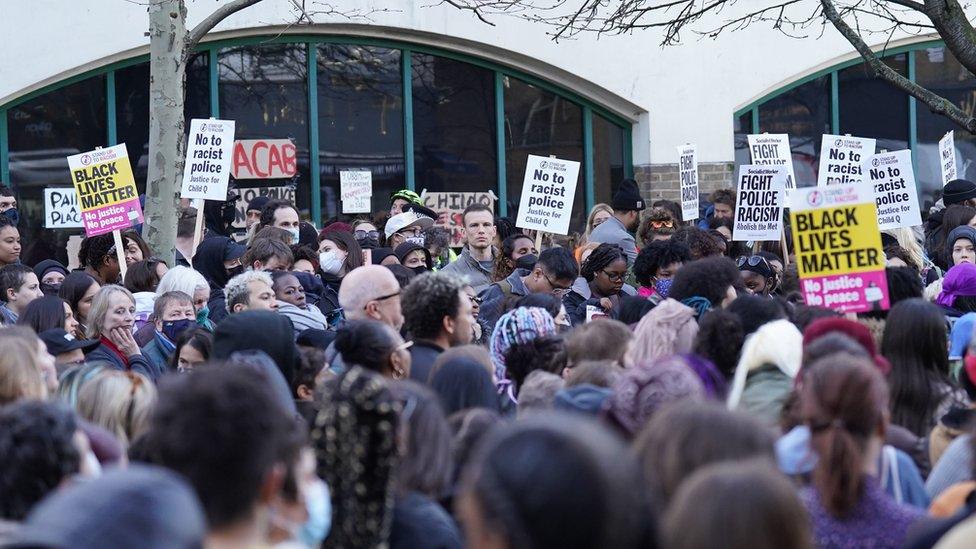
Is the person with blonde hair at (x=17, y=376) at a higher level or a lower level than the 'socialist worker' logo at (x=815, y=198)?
lower

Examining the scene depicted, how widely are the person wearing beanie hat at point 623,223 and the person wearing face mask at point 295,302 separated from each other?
9.73ft

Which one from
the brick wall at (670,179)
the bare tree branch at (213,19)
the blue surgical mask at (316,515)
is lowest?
the blue surgical mask at (316,515)

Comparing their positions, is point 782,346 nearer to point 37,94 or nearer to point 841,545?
point 841,545

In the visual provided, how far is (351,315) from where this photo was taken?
6906mm

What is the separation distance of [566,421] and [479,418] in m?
1.89

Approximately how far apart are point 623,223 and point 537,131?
5.42 meters

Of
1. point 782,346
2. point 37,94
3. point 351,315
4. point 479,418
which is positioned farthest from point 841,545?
point 37,94

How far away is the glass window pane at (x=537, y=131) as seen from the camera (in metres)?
17.0

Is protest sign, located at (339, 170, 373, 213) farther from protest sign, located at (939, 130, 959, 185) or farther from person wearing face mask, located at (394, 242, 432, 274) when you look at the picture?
protest sign, located at (939, 130, 959, 185)

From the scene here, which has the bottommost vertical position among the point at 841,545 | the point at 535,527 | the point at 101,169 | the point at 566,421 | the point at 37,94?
the point at 841,545

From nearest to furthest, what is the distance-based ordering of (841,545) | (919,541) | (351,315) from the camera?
(919,541)
(841,545)
(351,315)

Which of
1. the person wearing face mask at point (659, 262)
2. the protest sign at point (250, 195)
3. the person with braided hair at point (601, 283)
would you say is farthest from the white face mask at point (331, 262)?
the protest sign at point (250, 195)

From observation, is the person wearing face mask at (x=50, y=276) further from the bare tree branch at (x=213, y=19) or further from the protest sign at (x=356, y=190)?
the protest sign at (x=356, y=190)

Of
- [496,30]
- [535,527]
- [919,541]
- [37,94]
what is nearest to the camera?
[535,527]
